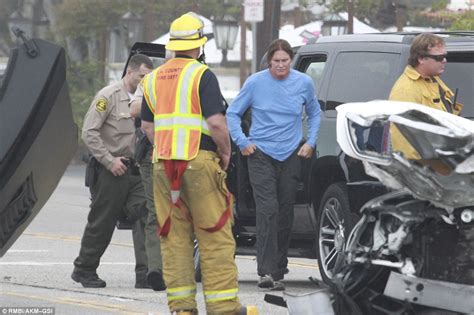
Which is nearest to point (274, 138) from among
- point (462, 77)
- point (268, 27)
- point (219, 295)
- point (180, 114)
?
point (462, 77)

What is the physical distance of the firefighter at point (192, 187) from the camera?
8.60 meters

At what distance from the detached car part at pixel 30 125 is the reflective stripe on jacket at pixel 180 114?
21.8 inches

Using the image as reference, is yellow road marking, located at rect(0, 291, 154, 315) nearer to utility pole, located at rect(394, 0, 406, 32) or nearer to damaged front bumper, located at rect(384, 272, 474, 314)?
damaged front bumper, located at rect(384, 272, 474, 314)

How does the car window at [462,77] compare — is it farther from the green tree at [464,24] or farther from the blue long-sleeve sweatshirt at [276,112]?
the green tree at [464,24]

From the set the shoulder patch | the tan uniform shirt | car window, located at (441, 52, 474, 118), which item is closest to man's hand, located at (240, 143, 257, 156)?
the tan uniform shirt

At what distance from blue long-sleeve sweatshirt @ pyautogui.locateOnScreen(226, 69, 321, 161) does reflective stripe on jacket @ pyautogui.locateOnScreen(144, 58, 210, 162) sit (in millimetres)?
2880

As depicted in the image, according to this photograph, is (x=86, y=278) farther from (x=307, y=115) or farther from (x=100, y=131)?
(x=307, y=115)

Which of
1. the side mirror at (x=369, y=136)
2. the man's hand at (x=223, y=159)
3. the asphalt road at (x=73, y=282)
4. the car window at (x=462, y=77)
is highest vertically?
A: the side mirror at (x=369, y=136)

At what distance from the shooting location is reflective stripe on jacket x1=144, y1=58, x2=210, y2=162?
28.3 ft

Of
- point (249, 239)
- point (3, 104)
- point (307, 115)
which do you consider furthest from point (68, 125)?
point (249, 239)

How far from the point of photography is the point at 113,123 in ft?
39.3

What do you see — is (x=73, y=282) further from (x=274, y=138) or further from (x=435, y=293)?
(x=435, y=293)

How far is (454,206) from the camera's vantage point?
738 cm

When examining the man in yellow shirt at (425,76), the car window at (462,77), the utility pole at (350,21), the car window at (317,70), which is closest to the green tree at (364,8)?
the utility pole at (350,21)
